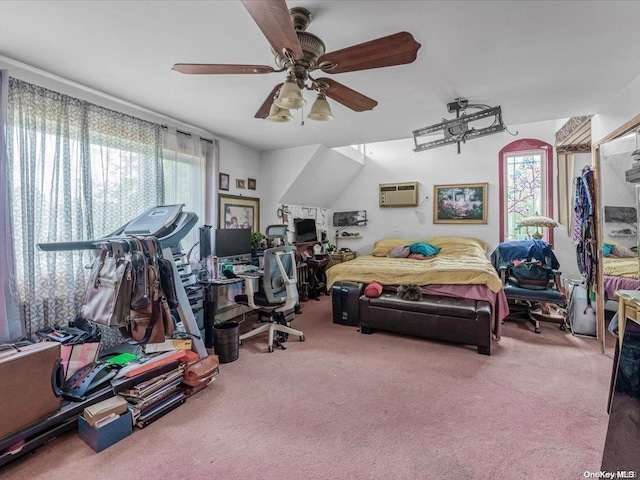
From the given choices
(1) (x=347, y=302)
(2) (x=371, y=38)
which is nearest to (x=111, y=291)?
(2) (x=371, y=38)

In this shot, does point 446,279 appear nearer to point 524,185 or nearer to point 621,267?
point 621,267

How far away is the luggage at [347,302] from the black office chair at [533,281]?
1.87 meters

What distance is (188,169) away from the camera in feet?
12.0

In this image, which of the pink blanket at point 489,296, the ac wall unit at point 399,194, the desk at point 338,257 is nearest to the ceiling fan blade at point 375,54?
the pink blanket at point 489,296

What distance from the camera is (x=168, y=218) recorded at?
2424mm

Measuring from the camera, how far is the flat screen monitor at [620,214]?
98.8 inches

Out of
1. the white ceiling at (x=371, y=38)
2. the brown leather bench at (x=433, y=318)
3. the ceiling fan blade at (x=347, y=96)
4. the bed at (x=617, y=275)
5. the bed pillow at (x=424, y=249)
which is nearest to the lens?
the white ceiling at (x=371, y=38)

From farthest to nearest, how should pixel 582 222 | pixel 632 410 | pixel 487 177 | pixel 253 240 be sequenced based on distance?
pixel 487 177 < pixel 253 240 < pixel 582 222 < pixel 632 410

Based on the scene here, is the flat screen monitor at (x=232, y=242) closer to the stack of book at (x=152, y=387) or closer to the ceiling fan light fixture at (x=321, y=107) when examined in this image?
the stack of book at (x=152, y=387)

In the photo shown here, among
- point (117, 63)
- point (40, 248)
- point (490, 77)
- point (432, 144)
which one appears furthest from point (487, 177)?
point (40, 248)

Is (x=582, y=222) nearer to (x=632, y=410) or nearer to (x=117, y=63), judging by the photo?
(x=632, y=410)

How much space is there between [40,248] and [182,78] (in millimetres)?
1667

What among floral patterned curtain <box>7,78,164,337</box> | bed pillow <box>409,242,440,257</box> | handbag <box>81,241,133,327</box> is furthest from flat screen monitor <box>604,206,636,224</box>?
floral patterned curtain <box>7,78,164,337</box>

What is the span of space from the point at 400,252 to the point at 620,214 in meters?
2.62
